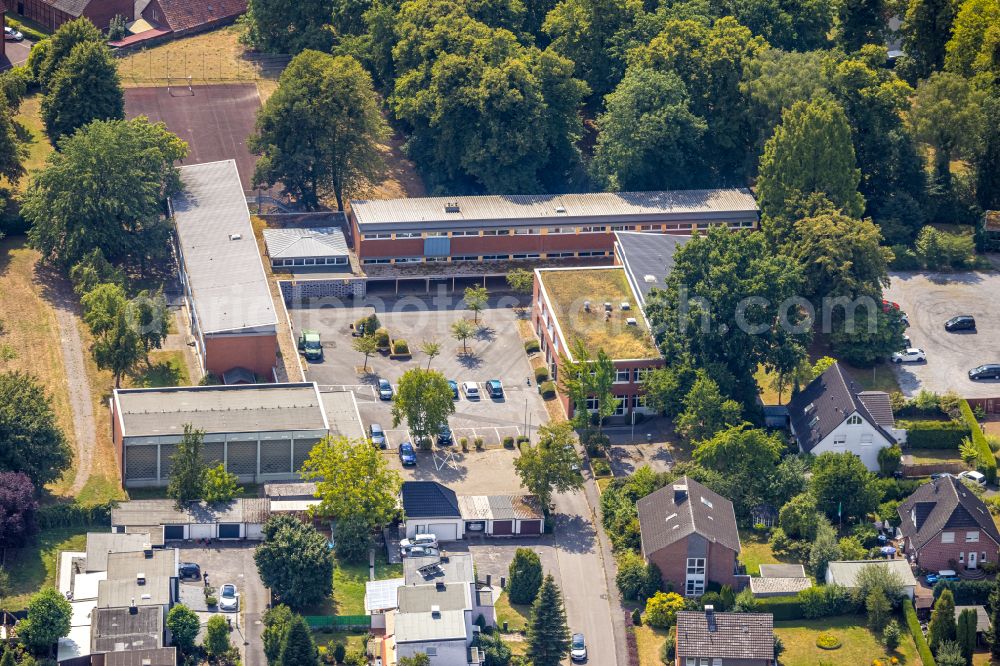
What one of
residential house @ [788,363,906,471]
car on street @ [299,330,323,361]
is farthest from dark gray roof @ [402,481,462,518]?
residential house @ [788,363,906,471]

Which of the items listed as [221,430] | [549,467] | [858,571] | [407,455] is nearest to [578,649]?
[549,467]

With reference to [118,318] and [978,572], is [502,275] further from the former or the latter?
[978,572]

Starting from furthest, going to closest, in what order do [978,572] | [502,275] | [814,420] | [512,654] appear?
[502,275], [814,420], [978,572], [512,654]

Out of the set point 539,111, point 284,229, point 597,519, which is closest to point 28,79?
point 284,229

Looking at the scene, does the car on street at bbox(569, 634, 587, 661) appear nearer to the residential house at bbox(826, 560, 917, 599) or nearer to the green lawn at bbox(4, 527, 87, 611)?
the residential house at bbox(826, 560, 917, 599)

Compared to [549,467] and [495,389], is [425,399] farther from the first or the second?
[549,467]

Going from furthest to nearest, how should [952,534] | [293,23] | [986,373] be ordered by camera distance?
[293,23] < [986,373] < [952,534]
